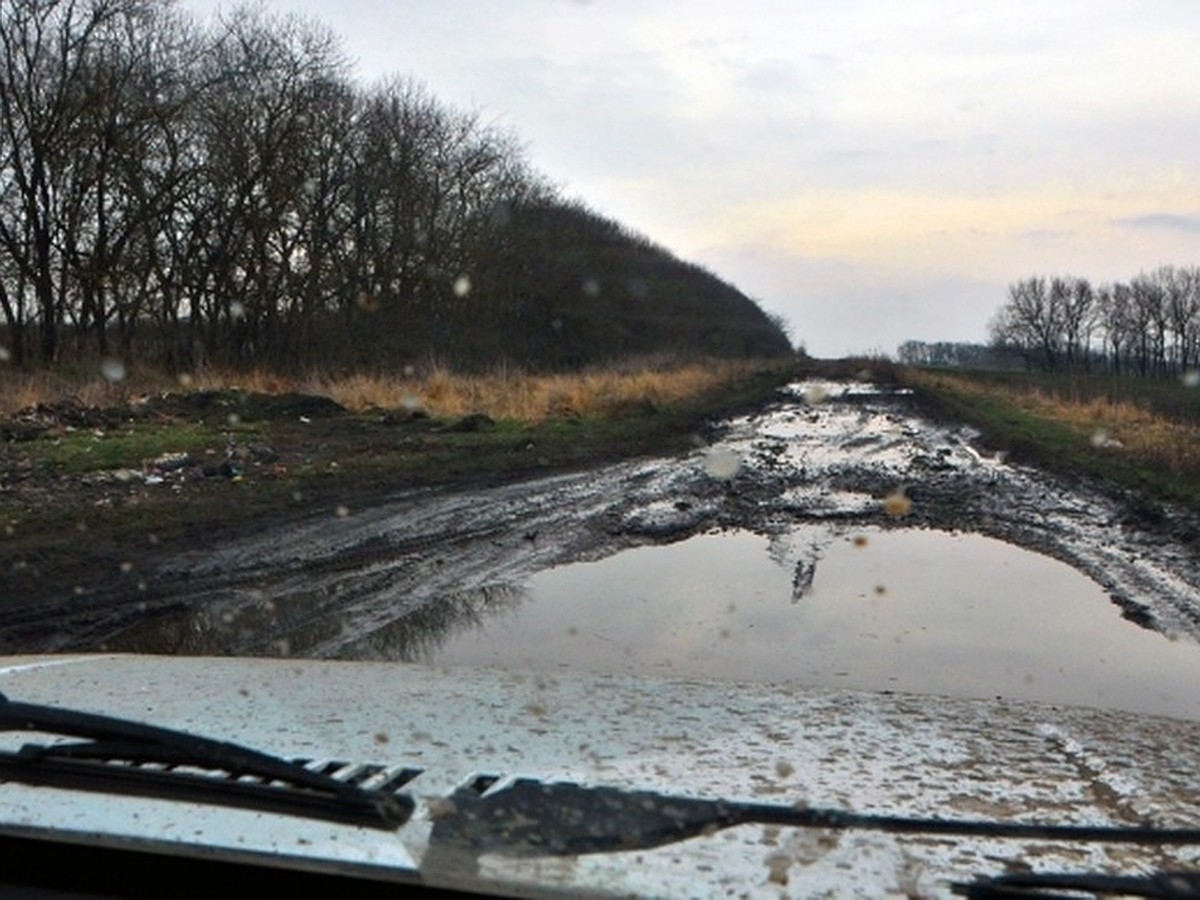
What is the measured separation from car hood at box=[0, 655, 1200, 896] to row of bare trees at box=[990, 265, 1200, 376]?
120m

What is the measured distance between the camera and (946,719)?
3248 mm

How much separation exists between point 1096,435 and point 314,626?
17100mm

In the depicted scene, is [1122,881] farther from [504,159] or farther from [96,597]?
[504,159]

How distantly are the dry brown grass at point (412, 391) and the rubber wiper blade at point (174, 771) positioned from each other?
63.2ft

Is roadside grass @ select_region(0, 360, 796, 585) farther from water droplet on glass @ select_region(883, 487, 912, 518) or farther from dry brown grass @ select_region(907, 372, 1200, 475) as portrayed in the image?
dry brown grass @ select_region(907, 372, 1200, 475)

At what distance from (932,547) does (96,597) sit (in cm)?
613

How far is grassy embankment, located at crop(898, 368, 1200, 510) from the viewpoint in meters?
13.9

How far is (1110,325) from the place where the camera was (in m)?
126

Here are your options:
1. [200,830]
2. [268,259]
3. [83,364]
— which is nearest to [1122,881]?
[200,830]

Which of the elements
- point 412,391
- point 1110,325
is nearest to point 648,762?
point 412,391

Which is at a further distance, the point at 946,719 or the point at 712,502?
the point at 712,502

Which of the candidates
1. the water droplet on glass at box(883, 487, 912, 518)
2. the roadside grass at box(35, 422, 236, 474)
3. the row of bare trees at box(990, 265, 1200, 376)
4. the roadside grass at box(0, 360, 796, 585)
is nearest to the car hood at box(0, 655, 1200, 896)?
the roadside grass at box(0, 360, 796, 585)

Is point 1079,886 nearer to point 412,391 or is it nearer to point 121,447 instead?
point 121,447

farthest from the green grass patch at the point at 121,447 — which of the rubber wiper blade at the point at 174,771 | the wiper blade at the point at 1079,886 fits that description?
the wiper blade at the point at 1079,886
